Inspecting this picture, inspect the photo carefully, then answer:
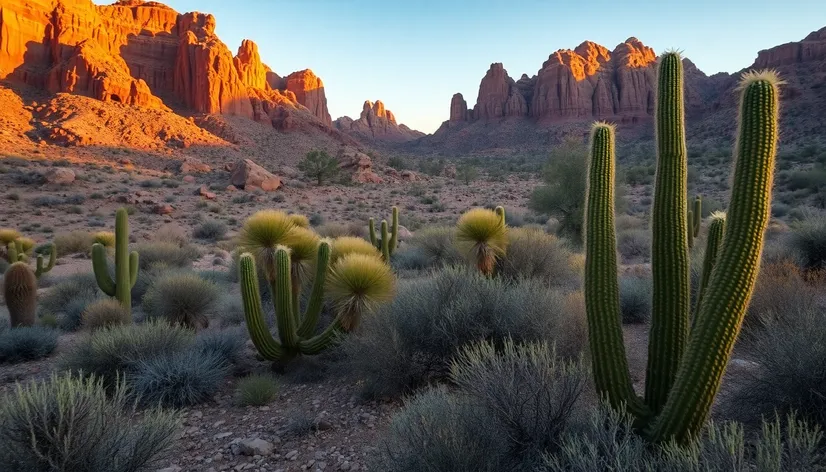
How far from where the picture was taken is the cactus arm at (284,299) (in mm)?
6332

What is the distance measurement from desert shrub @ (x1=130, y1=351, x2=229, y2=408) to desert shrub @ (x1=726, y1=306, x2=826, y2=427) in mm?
5731

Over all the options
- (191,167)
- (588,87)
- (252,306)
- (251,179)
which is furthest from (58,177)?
(588,87)

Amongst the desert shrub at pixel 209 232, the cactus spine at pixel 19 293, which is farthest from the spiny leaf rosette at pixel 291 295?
the desert shrub at pixel 209 232

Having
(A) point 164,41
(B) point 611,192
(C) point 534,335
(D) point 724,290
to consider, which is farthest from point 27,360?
(A) point 164,41

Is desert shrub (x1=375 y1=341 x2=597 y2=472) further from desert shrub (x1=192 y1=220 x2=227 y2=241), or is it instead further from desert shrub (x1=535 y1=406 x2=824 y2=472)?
desert shrub (x1=192 y1=220 x2=227 y2=241)

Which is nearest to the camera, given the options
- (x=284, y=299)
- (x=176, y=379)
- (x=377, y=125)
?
(x=176, y=379)

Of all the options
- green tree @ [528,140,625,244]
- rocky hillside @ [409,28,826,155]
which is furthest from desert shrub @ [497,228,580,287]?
rocky hillside @ [409,28,826,155]

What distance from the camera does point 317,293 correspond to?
6.59 metres

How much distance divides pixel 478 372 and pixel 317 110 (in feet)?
367

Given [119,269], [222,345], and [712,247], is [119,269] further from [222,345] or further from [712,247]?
[712,247]

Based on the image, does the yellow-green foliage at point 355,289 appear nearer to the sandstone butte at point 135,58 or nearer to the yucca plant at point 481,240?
the yucca plant at point 481,240

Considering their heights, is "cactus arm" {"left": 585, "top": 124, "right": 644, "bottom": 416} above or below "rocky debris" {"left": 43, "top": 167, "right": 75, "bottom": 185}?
below

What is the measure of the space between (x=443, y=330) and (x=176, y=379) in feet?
11.1

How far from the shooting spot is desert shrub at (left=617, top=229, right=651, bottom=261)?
14620 mm
